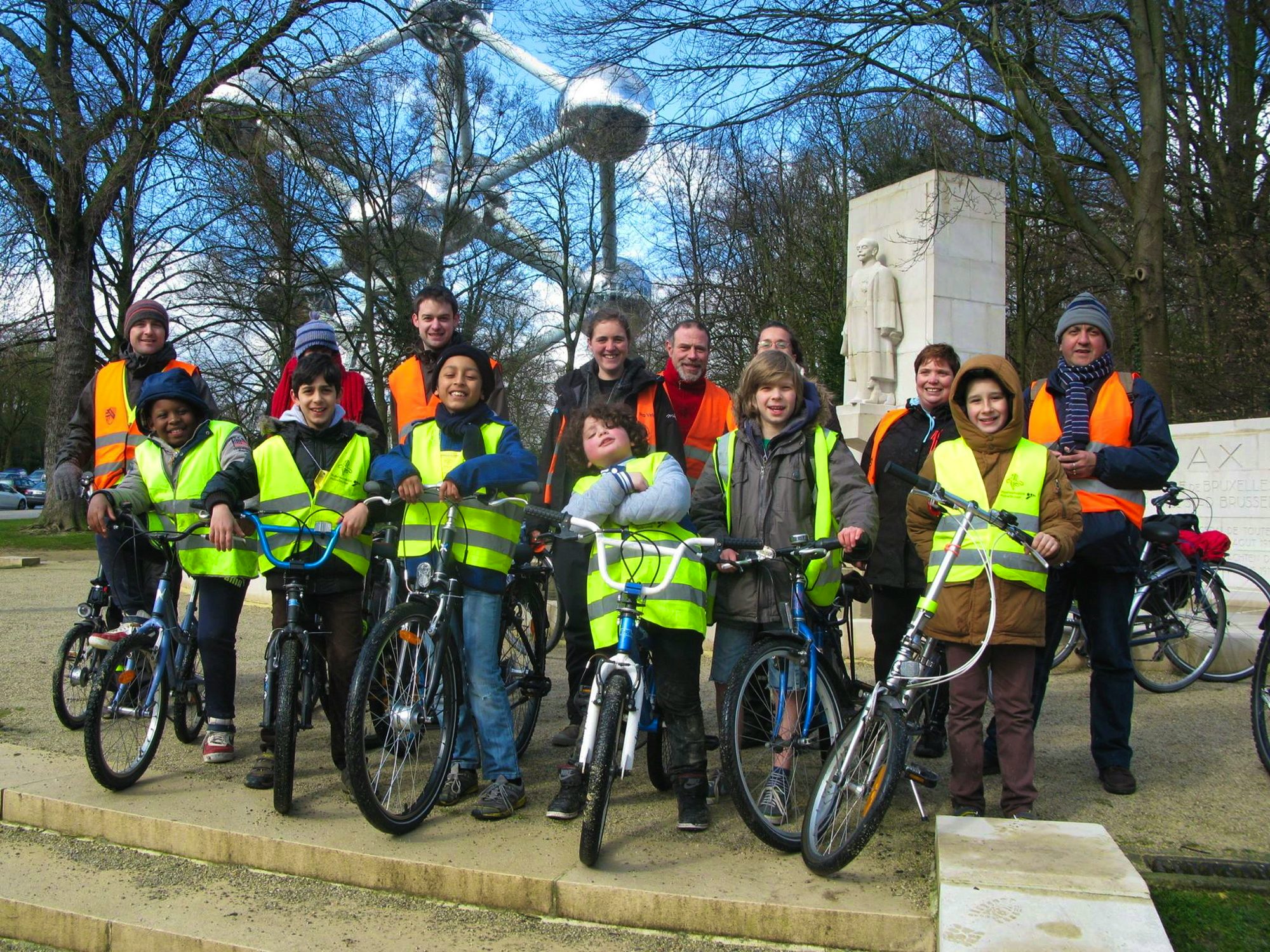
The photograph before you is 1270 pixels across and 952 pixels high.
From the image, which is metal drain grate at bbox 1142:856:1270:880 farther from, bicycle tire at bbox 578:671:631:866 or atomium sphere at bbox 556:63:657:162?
atomium sphere at bbox 556:63:657:162

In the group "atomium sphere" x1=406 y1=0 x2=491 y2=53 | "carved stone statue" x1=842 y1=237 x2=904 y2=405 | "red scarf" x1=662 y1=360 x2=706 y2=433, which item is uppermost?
"atomium sphere" x1=406 y1=0 x2=491 y2=53

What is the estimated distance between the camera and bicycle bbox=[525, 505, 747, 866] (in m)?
3.43

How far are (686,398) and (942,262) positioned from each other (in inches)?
292

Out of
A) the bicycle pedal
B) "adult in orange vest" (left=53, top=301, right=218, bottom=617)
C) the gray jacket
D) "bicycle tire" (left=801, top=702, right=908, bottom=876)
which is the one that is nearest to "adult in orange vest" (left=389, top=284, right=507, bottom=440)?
"adult in orange vest" (left=53, top=301, right=218, bottom=617)

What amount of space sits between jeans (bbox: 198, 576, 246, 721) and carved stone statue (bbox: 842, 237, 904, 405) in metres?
8.60

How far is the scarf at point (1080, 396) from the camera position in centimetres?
452

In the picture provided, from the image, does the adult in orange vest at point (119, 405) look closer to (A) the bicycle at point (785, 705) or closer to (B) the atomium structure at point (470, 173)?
(A) the bicycle at point (785, 705)

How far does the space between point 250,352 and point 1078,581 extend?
960 inches

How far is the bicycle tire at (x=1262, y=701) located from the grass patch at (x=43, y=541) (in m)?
16.4

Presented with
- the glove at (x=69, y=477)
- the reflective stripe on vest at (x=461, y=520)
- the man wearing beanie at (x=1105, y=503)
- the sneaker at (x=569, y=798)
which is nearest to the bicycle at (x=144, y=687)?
the glove at (x=69, y=477)

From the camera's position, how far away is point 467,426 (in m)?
4.35

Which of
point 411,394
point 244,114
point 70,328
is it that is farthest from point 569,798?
point 70,328

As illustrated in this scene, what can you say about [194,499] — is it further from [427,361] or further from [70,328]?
[70,328]

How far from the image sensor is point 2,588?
1150 centimetres
